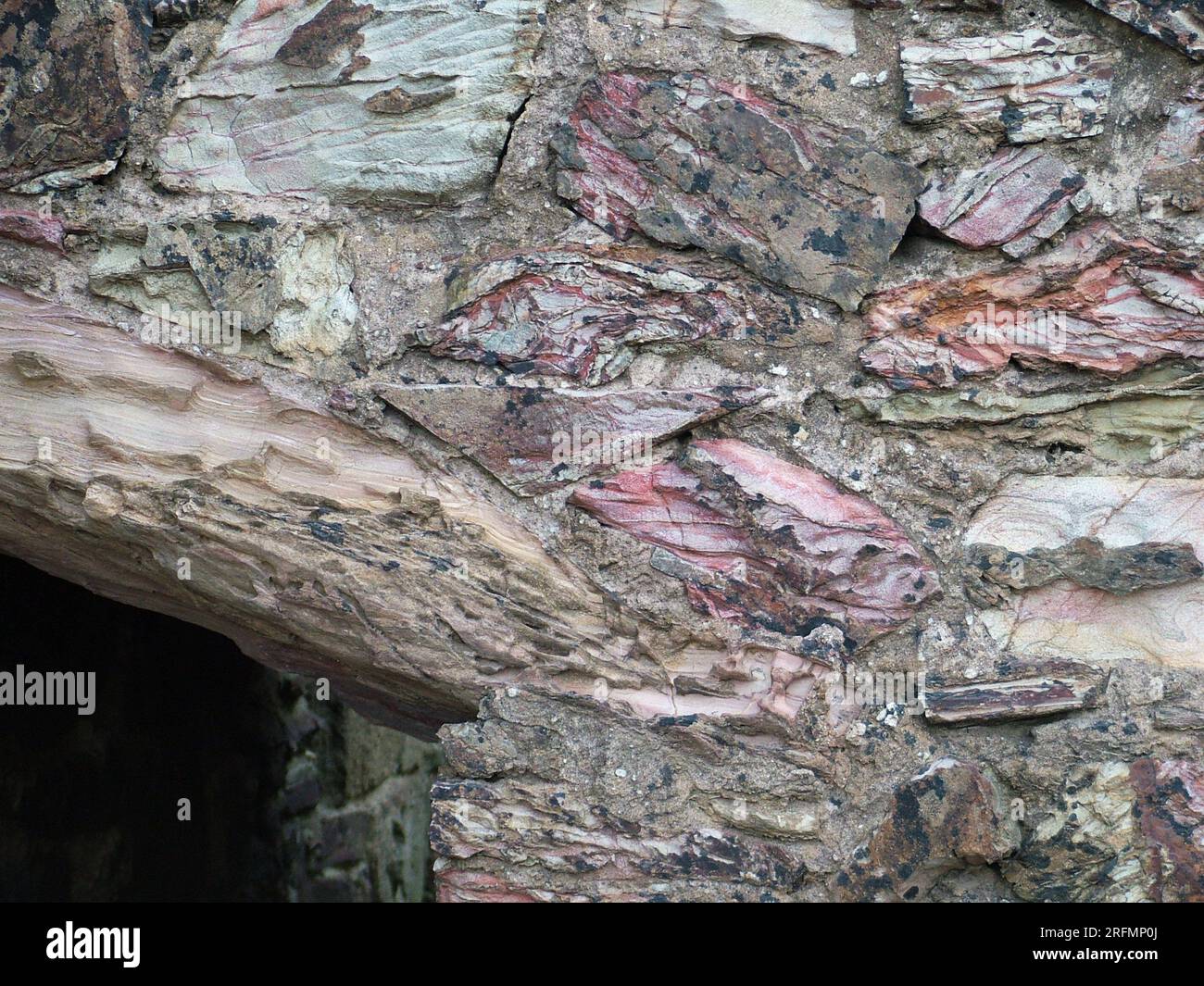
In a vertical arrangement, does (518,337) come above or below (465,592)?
above

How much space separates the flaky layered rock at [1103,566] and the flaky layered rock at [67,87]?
57.5 inches

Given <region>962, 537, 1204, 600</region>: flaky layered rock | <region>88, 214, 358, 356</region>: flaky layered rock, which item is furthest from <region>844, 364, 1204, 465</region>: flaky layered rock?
<region>88, 214, 358, 356</region>: flaky layered rock

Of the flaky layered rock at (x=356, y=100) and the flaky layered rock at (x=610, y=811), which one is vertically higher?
the flaky layered rock at (x=356, y=100)

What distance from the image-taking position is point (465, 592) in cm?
170

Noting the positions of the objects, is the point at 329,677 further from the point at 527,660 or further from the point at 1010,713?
the point at 1010,713

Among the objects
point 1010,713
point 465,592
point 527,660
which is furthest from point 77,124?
point 1010,713

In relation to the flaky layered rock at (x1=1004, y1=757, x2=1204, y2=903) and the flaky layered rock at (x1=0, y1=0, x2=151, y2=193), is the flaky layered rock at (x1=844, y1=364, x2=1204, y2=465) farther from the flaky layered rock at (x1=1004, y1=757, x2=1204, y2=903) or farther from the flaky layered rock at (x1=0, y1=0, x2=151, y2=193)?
the flaky layered rock at (x1=0, y1=0, x2=151, y2=193)

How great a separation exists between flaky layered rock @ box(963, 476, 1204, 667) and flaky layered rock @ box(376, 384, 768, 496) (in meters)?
0.44

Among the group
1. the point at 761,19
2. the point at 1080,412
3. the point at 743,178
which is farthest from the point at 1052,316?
the point at 761,19

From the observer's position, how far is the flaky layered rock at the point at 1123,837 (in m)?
1.54

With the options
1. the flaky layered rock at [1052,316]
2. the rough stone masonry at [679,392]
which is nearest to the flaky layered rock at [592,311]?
the rough stone masonry at [679,392]

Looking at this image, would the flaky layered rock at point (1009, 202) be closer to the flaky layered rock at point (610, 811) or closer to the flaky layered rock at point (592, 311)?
the flaky layered rock at point (592, 311)

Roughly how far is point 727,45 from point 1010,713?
107cm

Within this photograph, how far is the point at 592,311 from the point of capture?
1626mm
